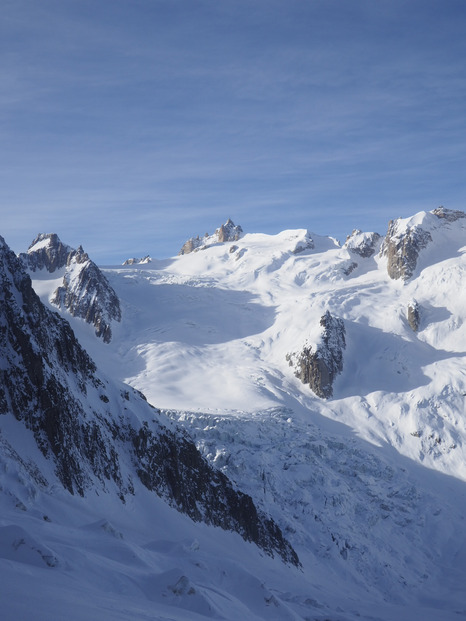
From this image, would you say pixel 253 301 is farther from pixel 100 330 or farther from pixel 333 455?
pixel 333 455

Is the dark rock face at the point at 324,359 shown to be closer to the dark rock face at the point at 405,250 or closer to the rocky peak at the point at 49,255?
the dark rock face at the point at 405,250

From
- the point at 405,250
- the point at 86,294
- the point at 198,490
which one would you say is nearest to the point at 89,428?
the point at 198,490

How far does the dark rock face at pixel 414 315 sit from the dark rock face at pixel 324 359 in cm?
1496

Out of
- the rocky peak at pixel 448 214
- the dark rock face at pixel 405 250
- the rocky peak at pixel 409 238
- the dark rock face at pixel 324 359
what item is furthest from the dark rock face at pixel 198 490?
the rocky peak at pixel 448 214

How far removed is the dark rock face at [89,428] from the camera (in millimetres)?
38562

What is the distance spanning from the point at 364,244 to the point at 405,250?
2456cm

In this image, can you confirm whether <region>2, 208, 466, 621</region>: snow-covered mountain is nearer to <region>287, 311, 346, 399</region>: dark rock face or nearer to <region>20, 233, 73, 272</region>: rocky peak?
<region>287, 311, 346, 399</region>: dark rock face

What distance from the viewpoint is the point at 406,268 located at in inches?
5015

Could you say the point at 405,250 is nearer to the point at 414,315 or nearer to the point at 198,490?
the point at 414,315

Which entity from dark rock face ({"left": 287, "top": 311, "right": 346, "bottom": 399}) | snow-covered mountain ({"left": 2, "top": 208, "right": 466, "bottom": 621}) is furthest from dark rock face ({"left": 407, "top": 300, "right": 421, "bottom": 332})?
dark rock face ({"left": 287, "top": 311, "right": 346, "bottom": 399})

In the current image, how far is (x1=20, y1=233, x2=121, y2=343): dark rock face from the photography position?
4594 inches

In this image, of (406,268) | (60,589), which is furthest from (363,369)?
(60,589)

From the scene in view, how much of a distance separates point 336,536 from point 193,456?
2016 cm

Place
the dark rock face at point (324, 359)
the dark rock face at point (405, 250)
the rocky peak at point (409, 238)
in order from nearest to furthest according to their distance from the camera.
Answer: the dark rock face at point (324, 359) < the dark rock face at point (405, 250) < the rocky peak at point (409, 238)
